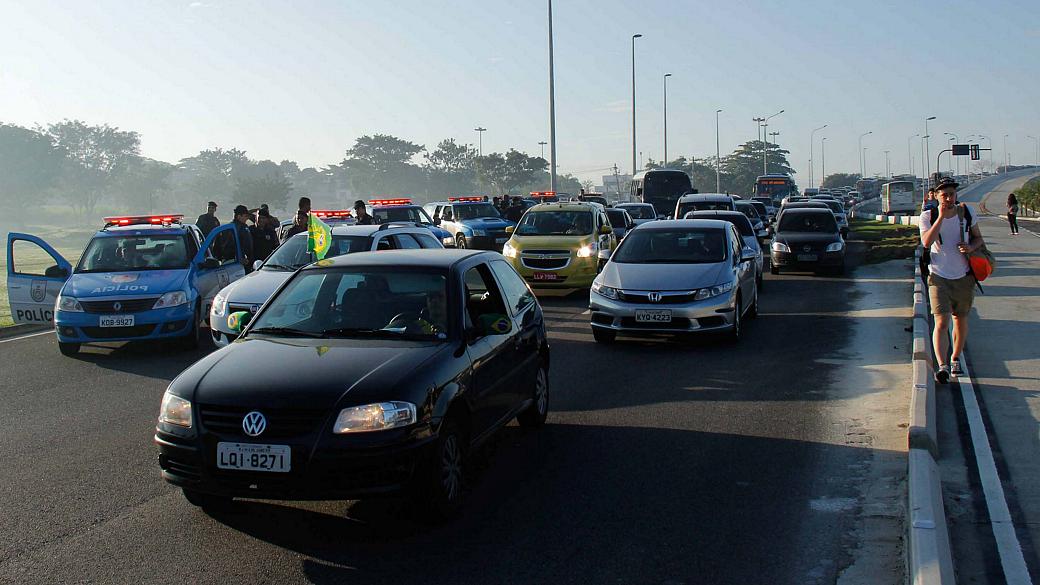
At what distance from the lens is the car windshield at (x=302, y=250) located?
13.5 metres

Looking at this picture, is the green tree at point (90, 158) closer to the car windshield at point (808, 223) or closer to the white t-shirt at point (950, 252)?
the car windshield at point (808, 223)

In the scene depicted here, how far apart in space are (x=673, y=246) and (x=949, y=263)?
4.71 metres

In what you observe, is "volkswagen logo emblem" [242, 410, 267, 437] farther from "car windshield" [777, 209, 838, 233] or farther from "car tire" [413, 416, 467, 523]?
"car windshield" [777, 209, 838, 233]

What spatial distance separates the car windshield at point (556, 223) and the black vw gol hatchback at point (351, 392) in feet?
43.0

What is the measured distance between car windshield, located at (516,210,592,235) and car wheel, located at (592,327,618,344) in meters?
7.26

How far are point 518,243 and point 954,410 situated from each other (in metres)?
11.6

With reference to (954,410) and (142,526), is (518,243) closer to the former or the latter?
(954,410)

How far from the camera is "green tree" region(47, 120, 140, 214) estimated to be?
375 feet

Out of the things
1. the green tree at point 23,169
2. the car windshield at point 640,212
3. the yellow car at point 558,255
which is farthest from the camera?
the green tree at point 23,169

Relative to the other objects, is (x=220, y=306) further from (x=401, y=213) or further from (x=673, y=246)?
(x=401, y=213)

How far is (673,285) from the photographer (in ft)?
41.5

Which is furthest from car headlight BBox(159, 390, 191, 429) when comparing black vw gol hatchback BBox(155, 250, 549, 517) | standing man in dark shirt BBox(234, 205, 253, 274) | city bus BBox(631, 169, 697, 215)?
city bus BBox(631, 169, 697, 215)

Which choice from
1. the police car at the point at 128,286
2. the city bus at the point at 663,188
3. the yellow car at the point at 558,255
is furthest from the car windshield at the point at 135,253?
the city bus at the point at 663,188

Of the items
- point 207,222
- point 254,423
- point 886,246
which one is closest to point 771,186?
point 886,246
